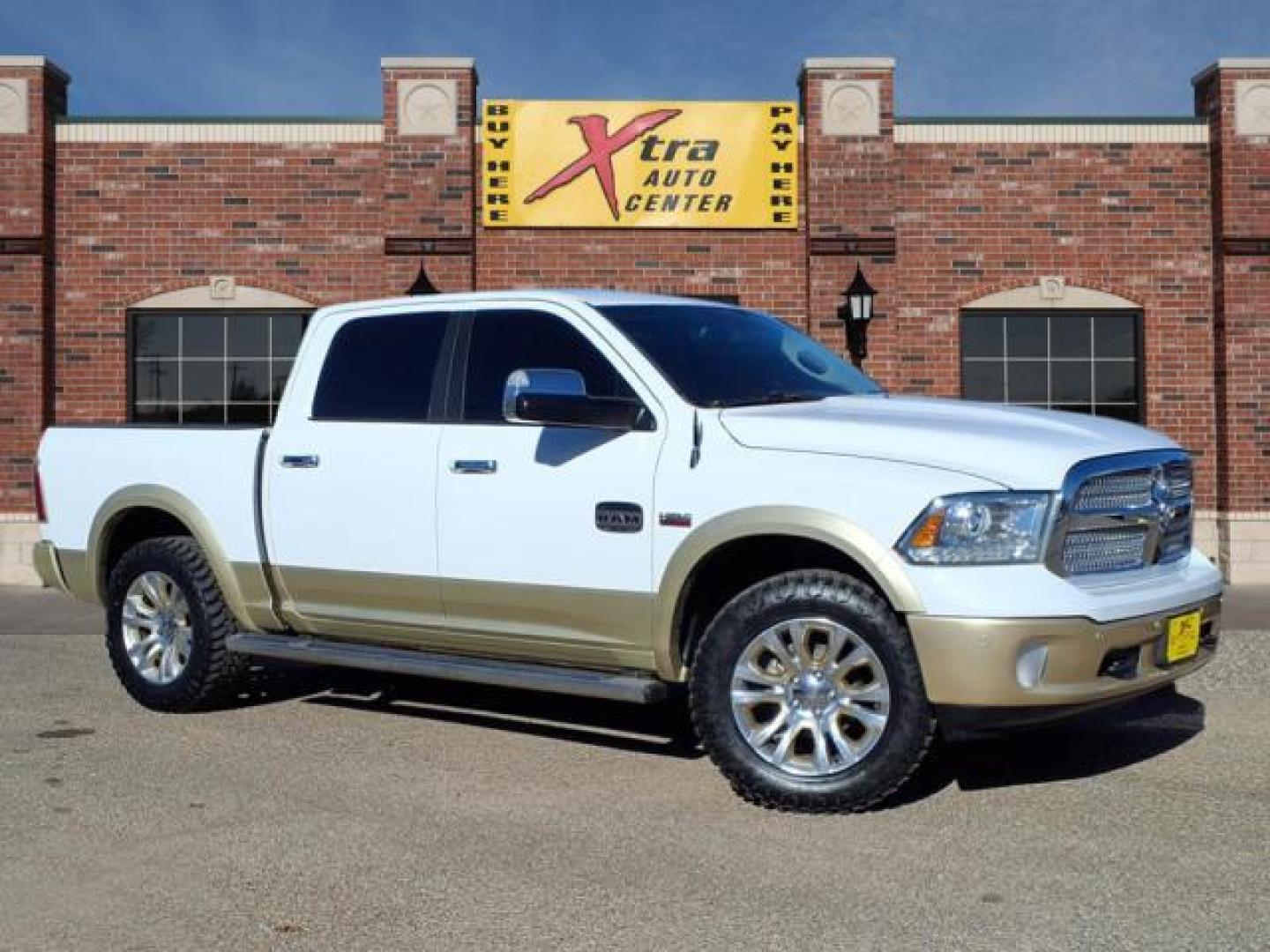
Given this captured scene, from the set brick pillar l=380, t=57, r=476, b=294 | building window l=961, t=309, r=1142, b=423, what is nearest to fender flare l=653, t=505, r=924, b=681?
brick pillar l=380, t=57, r=476, b=294

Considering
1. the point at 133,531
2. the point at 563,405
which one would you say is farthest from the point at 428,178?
the point at 563,405

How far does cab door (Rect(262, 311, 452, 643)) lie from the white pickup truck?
0.01 m

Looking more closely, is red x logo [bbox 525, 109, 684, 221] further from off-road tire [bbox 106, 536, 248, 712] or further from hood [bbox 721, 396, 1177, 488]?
hood [bbox 721, 396, 1177, 488]

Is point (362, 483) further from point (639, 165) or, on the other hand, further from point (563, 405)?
point (639, 165)

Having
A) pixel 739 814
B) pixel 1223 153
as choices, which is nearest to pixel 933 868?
pixel 739 814

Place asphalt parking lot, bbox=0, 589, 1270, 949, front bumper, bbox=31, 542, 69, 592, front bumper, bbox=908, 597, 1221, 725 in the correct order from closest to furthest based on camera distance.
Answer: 1. asphalt parking lot, bbox=0, 589, 1270, 949
2. front bumper, bbox=908, 597, 1221, 725
3. front bumper, bbox=31, 542, 69, 592

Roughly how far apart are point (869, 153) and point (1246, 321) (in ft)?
14.4

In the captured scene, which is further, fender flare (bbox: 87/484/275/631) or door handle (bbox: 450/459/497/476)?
fender flare (bbox: 87/484/275/631)

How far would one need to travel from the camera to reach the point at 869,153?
14531mm

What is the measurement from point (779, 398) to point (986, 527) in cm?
125

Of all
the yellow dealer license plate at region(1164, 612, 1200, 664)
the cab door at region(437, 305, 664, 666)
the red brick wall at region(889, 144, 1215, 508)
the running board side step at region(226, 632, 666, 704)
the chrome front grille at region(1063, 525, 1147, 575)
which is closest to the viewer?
the chrome front grille at region(1063, 525, 1147, 575)

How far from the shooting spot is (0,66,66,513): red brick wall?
14539 mm

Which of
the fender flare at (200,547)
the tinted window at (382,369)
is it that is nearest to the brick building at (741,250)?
the fender flare at (200,547)

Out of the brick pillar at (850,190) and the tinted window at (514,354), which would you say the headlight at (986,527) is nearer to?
the tinted window at (514,354)
